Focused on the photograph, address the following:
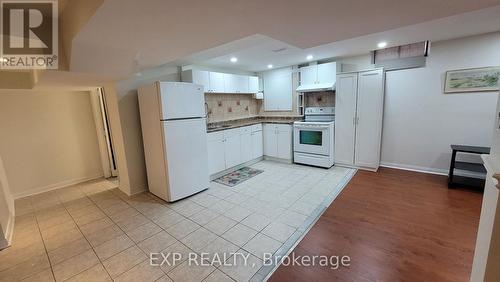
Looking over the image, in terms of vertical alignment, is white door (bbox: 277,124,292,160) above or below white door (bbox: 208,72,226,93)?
below

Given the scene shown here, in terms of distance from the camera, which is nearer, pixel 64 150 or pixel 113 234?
pixel 113 234

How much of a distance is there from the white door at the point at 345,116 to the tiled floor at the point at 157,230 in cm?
77

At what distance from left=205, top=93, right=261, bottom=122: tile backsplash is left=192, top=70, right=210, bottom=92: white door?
496mm

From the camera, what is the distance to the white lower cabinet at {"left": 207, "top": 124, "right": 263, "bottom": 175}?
402 centimetres

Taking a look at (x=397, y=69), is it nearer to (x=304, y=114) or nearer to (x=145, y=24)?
(x=304, y=114)

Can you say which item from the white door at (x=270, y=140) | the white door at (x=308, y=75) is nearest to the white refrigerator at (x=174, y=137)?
the white door at (x=270, y=140)

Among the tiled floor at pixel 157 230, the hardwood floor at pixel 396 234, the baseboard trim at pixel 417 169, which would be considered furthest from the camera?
the baseboard trim at pixel 417 169

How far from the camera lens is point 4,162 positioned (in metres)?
3.50

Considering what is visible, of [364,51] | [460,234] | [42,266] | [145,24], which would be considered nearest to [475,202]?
[460,234]

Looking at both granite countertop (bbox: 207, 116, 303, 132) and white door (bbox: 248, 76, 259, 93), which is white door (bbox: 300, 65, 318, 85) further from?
white door (bbox: 248, 76, 259, 93)

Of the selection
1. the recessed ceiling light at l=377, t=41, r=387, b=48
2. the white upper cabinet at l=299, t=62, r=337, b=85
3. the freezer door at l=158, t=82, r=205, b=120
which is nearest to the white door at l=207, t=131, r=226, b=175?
the freezer door at l=158, t=82, r=205, b=120

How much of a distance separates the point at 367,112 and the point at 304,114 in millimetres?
1403

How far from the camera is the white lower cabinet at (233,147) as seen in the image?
4016 millimetres

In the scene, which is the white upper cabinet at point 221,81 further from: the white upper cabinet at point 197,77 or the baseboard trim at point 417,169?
the baseboard trim at point 417,169
